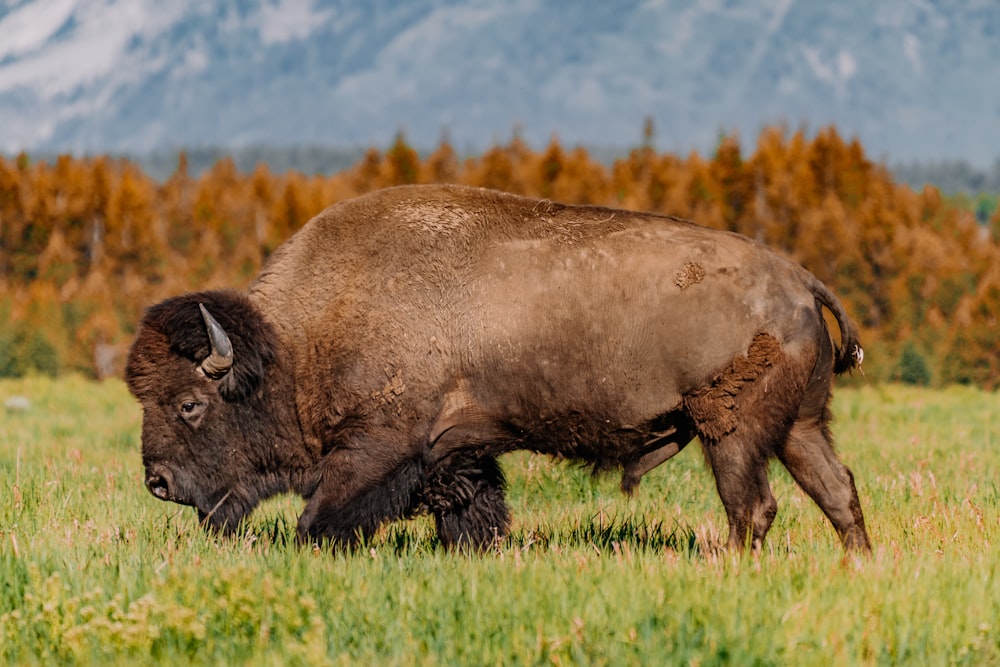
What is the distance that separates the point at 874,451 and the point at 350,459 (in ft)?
20.3

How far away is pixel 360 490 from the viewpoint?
5.81m

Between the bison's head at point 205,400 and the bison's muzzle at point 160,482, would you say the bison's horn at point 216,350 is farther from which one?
the bison's muzzle at point 160,482

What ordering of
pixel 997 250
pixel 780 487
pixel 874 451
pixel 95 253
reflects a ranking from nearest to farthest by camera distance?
pixel 780 487
pixel 874 451
pixel 997 250
pixel 95 253

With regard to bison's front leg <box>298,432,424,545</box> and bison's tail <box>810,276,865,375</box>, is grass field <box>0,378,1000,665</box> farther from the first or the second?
bison's tail <box>810,276,865,375</box>

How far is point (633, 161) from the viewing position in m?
67.9

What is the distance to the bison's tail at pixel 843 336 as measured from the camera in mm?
5879

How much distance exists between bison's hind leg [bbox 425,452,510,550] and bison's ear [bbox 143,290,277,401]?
3.52 ft

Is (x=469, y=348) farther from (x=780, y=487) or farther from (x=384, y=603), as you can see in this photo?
(x=780, y=487)

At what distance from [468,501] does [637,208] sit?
45.1 meters

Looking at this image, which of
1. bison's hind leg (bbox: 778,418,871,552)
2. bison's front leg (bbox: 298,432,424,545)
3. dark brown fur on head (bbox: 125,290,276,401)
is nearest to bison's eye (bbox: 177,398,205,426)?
dark brown fur on head (bbox: 125,290,276,401)

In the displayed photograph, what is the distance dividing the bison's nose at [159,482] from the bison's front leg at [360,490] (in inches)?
32.6

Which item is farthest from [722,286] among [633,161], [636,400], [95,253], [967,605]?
[633,161]

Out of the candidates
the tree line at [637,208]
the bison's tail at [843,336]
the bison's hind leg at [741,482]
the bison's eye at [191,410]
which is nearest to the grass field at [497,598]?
the bison's hind leg at [741,482]

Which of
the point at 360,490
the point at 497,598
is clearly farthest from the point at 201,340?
the point at 497,598
